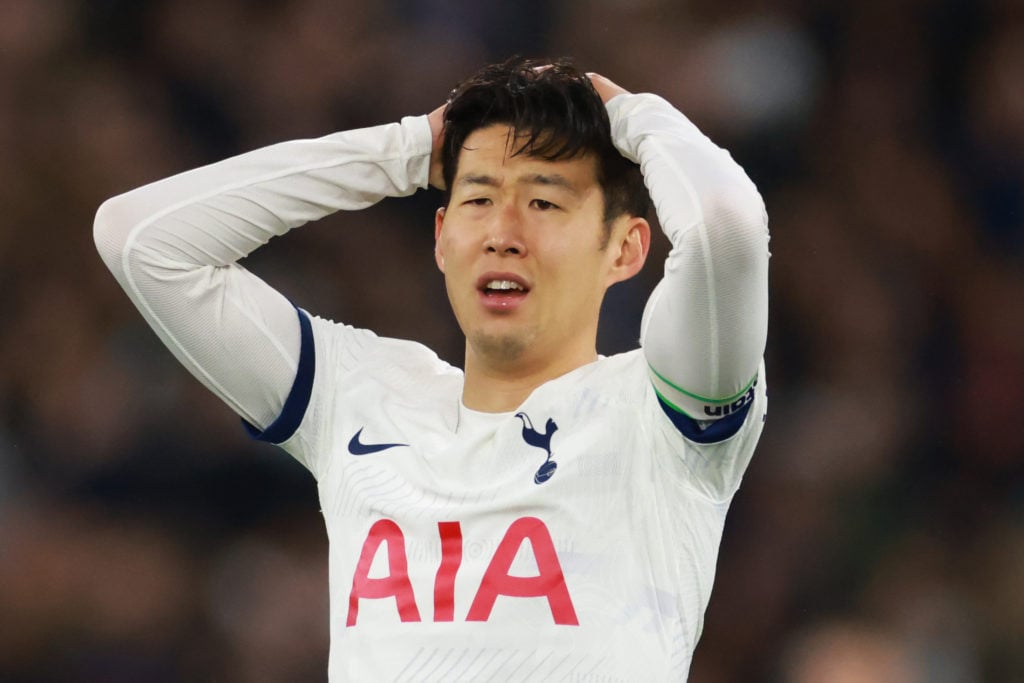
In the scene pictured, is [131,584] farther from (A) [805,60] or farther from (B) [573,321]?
(A) [805,60]

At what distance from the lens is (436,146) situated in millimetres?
2740

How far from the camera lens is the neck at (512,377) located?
8.79 ft

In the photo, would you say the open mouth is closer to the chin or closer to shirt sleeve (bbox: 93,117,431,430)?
the chin

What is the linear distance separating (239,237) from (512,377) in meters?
0.59

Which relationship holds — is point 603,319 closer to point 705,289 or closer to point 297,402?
point 297,402

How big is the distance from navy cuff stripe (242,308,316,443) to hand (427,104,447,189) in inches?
15.9

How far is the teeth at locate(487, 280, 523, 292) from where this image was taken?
258cm

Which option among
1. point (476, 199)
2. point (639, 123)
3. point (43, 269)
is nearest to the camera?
point (639, 123)

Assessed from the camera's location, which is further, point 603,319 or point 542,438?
point 603,319

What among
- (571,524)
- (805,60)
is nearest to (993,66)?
(805,60)

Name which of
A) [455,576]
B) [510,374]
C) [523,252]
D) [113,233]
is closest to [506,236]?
[523,252]

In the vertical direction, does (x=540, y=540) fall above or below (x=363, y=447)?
below

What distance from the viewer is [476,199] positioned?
263cm

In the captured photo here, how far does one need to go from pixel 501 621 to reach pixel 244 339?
2.52 feet
